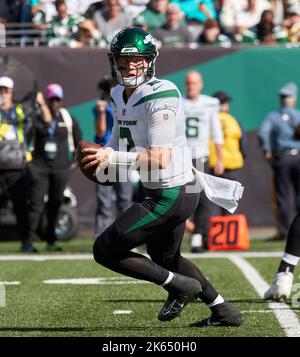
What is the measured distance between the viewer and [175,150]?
5879 mm

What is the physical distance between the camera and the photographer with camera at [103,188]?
39.3 ft

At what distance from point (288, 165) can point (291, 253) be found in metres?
5.97

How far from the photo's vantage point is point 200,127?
11.1m

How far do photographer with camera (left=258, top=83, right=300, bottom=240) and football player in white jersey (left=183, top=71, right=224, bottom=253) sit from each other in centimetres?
181

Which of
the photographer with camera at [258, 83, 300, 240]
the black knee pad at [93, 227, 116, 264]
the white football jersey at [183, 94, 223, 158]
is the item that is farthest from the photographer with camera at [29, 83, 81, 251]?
the black knee pad at [93, 227, 116, 264]

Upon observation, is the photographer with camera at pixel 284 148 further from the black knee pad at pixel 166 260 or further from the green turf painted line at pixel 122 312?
the black knee pad at pixel 166 260

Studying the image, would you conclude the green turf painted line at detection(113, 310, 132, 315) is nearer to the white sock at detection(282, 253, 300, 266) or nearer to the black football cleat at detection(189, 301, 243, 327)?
the black football cleat at detection(189, 301, 243, 327)

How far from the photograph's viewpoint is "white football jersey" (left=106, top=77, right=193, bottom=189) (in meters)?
5.66

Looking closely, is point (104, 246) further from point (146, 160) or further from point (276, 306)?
point (276, 306)

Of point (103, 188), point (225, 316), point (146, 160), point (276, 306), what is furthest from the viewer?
point (103, 188)

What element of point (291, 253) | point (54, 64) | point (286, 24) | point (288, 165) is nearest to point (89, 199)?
point (54, 64)

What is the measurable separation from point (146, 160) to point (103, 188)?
684 cm

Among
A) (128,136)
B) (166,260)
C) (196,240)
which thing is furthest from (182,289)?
(196,240)
